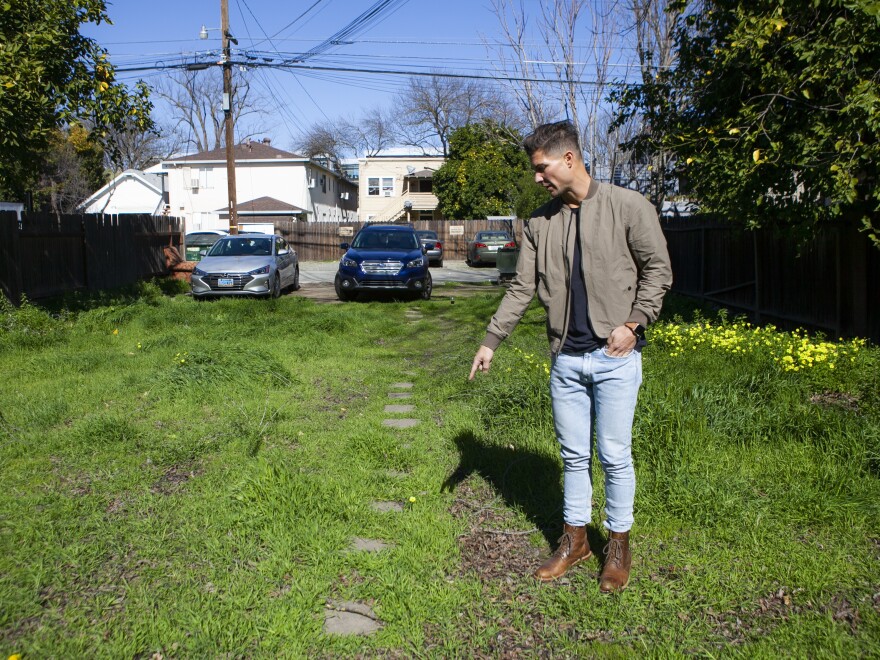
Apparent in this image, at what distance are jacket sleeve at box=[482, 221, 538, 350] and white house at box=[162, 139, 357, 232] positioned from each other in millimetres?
43154

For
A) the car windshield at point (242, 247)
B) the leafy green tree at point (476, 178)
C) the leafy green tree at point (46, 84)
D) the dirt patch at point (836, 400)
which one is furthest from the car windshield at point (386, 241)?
the leafy green tree at point (476, 178)

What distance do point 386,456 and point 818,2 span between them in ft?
19.2

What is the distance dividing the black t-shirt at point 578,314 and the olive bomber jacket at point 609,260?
0.07 ft

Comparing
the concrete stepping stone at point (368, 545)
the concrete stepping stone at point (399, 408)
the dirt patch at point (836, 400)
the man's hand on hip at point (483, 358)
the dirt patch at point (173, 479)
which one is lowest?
the concrete stepping stone at point (368, 545)

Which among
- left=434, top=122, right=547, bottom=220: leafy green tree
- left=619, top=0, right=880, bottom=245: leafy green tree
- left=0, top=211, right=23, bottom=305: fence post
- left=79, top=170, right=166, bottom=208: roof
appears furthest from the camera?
left=434, top=122, right=547, bottom=220: leafy green tree

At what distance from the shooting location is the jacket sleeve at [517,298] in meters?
3.61

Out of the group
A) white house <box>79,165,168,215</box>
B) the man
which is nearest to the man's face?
the man

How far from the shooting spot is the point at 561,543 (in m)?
3.61

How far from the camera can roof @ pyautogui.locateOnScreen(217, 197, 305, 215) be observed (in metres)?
45.1

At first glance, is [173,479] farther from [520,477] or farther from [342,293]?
[342,293]

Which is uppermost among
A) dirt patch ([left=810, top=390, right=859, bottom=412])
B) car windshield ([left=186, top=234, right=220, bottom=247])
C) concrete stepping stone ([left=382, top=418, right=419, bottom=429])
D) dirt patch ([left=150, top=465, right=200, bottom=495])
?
car windshield ([left=186, top=234, right=220, bottom=247])

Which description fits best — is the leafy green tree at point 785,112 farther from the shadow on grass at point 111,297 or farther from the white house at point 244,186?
the white house at point 244,186

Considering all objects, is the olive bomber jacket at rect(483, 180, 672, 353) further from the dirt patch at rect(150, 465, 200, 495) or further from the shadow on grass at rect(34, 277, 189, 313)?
the shadow on grass at rect(34, 277, 189, 313)

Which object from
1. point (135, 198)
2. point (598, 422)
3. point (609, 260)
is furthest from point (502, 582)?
point (135, 198)
